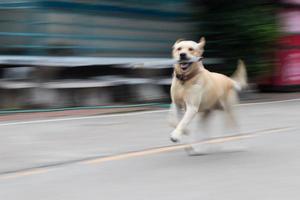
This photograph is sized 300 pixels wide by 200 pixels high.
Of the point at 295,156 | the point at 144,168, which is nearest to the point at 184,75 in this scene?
the point at 144,168

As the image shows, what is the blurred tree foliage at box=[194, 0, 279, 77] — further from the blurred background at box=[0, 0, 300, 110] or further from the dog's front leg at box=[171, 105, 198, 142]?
the dog's front leg at box=[171, 105, 198, 142]

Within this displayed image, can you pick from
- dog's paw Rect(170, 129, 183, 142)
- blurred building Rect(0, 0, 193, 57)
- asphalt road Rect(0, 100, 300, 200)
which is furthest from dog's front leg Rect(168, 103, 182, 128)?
blurred building Rect(0, 0, 193, 57)

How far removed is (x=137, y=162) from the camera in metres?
7.69

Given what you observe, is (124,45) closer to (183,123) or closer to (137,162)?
(137,162)

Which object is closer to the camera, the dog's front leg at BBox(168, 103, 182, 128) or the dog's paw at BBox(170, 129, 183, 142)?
the dog's paw at BBox(170, 129, 183, 142)

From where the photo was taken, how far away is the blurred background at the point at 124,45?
42.7 ft

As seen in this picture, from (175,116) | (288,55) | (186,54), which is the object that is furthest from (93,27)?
(186,54)

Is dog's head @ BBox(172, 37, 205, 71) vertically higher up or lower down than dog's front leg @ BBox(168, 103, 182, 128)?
higher up

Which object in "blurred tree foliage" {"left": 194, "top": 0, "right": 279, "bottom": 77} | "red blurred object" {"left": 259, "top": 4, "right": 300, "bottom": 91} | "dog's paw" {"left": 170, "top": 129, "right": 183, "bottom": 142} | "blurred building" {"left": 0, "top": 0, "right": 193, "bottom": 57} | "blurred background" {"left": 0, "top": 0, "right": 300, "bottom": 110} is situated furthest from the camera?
"red blurred object" {"left": 259, "top": 4, "right": 300, "bottom": 91}

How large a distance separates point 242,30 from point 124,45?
2764mm

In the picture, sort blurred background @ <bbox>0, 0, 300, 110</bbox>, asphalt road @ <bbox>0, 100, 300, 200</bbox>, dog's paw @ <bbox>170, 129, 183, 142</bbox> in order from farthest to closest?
blurred background @ <bbox>0, 0, 300, 110</bbox> < dog's paw @ <bbox>170, 129, 183, 142</bbox> < asphalt road @ <bbox>0, 100, 300, 200</bbox>

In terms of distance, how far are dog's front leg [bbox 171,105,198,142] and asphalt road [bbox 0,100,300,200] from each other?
0.38m

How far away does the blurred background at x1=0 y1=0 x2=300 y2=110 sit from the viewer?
1300 centimetres

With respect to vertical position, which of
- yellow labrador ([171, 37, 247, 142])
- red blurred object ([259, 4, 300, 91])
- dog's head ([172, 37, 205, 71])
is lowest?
red blurred object ([259, 4, 300, 91])
